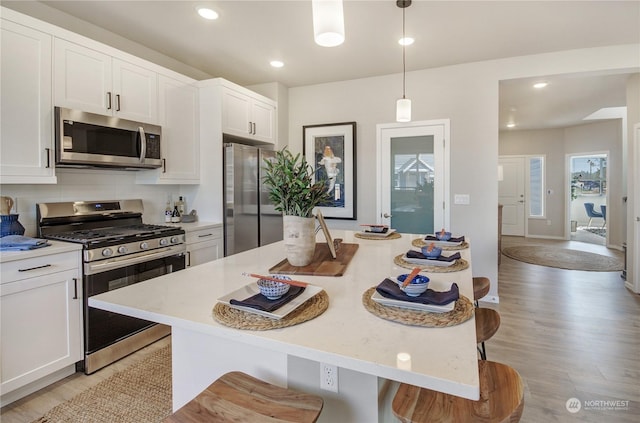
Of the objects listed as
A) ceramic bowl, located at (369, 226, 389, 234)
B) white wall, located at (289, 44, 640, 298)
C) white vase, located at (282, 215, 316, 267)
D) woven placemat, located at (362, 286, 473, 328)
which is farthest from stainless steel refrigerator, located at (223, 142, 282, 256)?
woven placemat, located at (362, 286, 473, 328)

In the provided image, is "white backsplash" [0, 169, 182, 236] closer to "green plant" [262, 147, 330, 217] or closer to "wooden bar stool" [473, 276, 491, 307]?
"green plant" [262, 147, 330, 217]

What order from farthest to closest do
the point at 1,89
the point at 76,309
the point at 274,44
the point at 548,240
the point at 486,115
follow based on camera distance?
the point at 548,240, the point at 486,115, the point at 274,44, the point at 76,309, the point at 1,89

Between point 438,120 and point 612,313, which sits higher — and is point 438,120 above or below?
above

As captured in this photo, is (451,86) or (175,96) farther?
(451,86)

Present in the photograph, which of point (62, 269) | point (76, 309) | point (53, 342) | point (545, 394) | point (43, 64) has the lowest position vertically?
point (545, 394)

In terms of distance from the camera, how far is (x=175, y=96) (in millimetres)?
3271

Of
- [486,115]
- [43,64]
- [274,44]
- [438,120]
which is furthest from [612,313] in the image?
[43,64]

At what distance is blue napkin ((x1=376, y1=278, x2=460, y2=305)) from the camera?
1.03 metres

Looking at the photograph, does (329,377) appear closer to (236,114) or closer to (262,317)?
(262,317)

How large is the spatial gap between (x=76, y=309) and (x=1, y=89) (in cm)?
146

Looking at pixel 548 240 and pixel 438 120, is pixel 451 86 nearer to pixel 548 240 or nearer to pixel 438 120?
pixel 438 120

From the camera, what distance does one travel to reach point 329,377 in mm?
1118

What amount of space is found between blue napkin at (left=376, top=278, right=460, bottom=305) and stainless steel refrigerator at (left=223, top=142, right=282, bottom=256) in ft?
7.59

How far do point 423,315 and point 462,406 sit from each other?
14.1 inches
